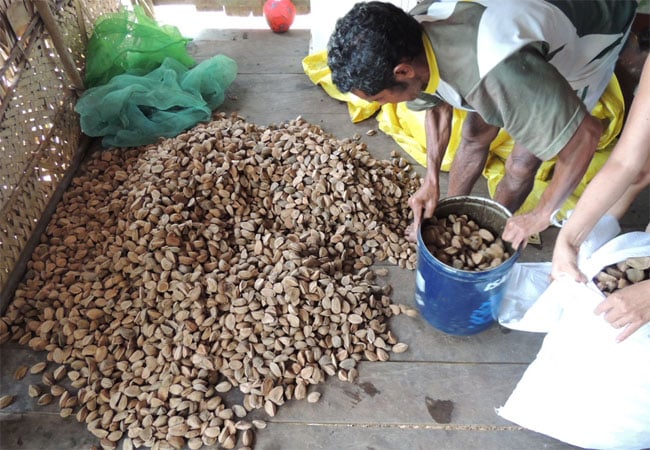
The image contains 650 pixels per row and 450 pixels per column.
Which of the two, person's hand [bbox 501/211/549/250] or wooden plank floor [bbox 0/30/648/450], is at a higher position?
person's hand [bbox 501/211/549/250]

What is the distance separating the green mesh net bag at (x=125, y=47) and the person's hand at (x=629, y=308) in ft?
6.56

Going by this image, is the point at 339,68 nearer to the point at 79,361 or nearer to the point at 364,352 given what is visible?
the point at 364,352

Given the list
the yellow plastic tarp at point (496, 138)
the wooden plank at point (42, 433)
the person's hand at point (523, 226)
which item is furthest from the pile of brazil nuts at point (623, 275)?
the wooden plank at point (42, 433)

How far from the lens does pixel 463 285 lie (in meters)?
1.25

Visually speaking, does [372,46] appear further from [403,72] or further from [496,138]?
[496,138]

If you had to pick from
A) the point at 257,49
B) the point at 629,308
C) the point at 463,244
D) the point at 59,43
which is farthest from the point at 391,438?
the point at 257,49

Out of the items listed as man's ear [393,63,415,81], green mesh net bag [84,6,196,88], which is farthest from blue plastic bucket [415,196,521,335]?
green mesh net bag [84,6,196,88]

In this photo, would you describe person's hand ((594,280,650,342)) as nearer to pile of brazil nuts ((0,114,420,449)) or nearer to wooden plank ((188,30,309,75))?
pile of brazil nuts ((0,114,420,449))

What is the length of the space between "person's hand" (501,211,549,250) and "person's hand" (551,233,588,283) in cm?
11

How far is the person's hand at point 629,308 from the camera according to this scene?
1.02 metres

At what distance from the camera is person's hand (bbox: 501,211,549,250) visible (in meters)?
1.27

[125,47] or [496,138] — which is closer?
[496,138]

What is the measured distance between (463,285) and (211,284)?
731 mm

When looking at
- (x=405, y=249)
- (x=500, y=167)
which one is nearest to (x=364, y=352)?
(x=405, y=249)
